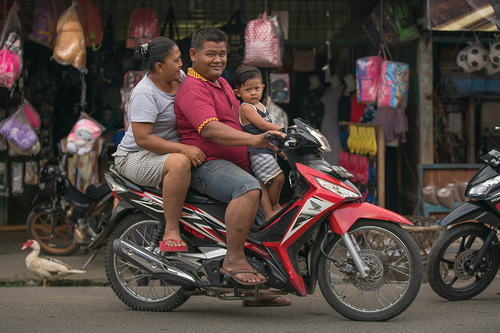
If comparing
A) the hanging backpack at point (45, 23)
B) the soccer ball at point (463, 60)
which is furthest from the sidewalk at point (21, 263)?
the soccer ball at point (463, 60)

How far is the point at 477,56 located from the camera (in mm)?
6148

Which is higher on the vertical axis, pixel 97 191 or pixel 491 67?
pixel 491 67

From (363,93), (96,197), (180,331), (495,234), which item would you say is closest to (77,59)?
(96,197)

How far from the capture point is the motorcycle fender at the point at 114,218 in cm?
397

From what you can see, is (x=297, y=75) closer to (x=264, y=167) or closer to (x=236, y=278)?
(x=264, y=167)

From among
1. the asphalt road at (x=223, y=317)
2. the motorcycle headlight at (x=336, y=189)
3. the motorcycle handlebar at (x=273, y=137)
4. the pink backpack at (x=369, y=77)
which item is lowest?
the asphalt road at (x=223, y=317)

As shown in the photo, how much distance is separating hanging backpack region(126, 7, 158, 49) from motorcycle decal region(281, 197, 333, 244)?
371cm

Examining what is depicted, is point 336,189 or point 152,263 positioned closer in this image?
point 336,189

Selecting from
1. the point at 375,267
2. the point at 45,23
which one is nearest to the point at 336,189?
the point at 375,267

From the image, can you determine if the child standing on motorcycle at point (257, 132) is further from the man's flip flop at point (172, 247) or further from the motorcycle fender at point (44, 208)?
the motorcycle fender at point (44, 208)

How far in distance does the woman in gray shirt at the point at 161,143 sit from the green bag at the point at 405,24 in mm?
3590

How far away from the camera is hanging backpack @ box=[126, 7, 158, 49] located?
6.48 meters

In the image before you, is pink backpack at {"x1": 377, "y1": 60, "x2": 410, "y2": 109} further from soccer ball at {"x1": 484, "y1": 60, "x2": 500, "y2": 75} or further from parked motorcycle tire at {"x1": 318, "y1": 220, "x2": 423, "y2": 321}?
parked motorcycle tire at {"x1": 318, "y1": 220, "x2": 423, "y2": 321}

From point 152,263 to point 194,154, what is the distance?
2.73 ft
